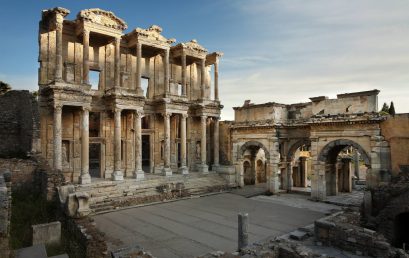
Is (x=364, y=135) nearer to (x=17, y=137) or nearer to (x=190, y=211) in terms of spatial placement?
(x=190, y=211)

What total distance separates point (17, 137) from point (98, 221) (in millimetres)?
9546

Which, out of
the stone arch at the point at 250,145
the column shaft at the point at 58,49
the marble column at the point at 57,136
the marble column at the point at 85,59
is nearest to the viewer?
A: the marble column at the point at 57,136

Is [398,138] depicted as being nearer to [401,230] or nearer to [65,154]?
[401,230]

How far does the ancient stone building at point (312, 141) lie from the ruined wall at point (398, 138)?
0.31m

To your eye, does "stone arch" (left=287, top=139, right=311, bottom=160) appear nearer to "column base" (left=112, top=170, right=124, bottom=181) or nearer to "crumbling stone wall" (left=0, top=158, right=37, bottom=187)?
"column base" (left=112, top=170, right=124, bottom=181)

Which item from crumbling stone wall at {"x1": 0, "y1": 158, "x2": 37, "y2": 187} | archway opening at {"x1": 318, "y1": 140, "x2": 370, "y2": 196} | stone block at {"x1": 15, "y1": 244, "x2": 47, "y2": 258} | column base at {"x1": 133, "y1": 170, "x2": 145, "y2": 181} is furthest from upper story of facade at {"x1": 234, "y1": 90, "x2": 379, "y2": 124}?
stone block at {"x1": 15, "y1": 244, "x2": 47, "y2": 258}

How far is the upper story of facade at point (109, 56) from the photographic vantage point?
19453 mm

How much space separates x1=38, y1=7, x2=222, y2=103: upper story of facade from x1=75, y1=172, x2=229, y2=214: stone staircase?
20.0 feet

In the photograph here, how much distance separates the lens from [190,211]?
17.1 m

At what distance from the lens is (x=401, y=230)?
1424cm

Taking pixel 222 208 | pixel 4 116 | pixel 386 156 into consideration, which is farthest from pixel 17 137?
pixel 386 156

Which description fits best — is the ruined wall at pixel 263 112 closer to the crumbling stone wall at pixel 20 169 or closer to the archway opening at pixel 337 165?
the archway opening at pixel 337 165

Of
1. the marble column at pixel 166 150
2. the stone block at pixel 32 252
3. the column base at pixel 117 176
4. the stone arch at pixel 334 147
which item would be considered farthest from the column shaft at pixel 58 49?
the stone arch at pixel 334 147

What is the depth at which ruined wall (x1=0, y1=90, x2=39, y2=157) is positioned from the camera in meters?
18.4
